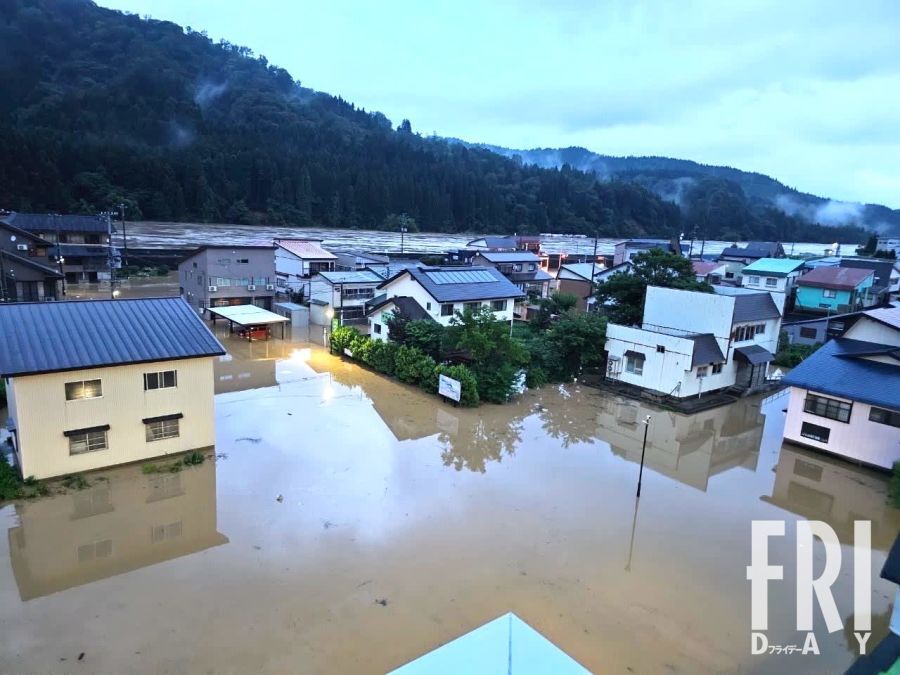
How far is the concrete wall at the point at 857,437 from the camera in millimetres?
13703

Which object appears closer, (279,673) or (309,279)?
(279,673)

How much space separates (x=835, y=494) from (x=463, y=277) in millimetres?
17007

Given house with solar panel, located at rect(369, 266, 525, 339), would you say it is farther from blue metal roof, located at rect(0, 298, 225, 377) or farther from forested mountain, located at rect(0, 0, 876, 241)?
forested mountain, located at rect(0, 0, 876, 241)

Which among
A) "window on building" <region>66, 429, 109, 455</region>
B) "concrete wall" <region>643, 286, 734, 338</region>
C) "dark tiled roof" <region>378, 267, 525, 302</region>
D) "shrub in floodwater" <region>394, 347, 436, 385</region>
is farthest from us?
"dark tiled roof" <region>378, 267, 525, 302</region>

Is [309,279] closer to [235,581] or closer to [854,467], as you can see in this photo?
[235,581]

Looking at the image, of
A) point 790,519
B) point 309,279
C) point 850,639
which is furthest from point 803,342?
point 309,279

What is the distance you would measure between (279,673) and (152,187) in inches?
2744

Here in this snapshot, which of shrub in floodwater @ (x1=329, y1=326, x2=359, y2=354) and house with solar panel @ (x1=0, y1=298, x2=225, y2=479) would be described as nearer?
house with solar panel @ (x1=0, y1=298, x2=225, y2=479)

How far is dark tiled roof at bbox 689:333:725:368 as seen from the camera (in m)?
18.7

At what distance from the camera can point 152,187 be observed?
208 ft

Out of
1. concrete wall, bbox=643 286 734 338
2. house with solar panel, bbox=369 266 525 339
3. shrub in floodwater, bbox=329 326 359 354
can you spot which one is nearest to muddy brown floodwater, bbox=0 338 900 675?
concrete wall, bbox=643 286 734 338

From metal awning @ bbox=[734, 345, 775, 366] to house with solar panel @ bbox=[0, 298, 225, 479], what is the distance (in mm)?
18493

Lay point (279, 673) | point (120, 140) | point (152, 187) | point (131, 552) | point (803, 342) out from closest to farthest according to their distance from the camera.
A: point (279, 673), point (131, 552), point (803, 342), point (152, 187), point (120, 140)

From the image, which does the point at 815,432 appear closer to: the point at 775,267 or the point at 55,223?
the point at 775,267
